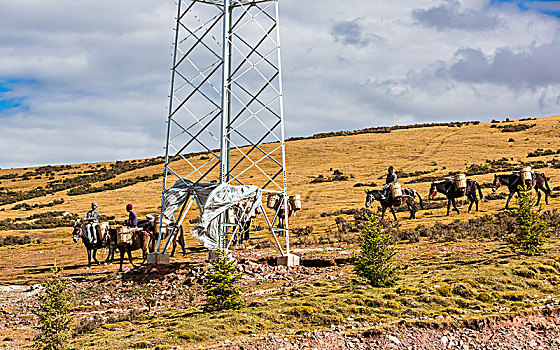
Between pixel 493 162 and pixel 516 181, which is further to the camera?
pixel 493 162

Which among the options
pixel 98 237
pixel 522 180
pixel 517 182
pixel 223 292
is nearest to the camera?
pixel 223 292

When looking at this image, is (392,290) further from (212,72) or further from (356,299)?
(212,72)

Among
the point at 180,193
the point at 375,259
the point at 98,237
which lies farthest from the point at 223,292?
→ the point at 98,237

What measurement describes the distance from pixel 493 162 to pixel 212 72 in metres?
46.8

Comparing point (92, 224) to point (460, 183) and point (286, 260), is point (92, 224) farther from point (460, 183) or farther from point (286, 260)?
point (460, 183)

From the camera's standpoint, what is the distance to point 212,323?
1202 cm

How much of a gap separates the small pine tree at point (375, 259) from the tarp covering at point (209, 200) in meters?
5.29

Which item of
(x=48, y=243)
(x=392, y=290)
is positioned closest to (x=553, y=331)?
(x=392, y=290)

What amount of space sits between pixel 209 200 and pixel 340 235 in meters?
13.1

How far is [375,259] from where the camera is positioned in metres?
15.2

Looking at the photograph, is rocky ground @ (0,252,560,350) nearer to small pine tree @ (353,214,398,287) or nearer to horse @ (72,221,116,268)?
small pine tree @ (353,214,398,287)

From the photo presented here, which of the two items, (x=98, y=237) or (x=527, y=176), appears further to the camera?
(x=527, y=176)

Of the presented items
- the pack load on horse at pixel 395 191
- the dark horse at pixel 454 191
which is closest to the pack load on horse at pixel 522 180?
the dark horse at pixel 454 191

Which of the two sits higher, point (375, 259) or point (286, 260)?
point (375, 259)
